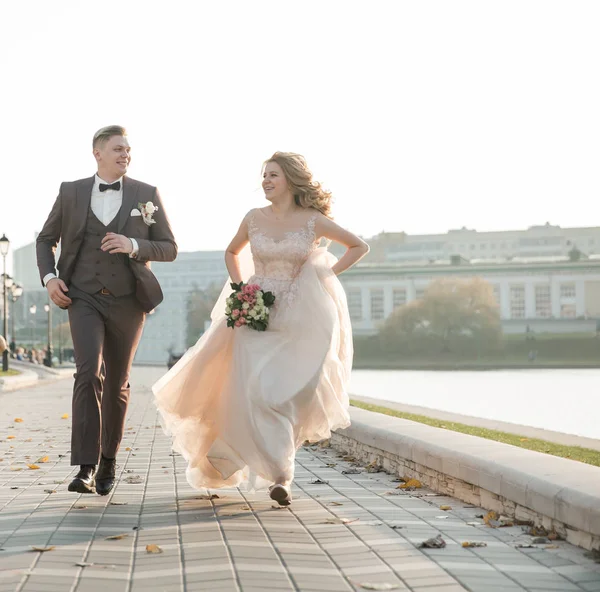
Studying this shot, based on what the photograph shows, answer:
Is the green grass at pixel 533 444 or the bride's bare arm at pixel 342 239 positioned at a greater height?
the bride's bare arm at pixel 342 239

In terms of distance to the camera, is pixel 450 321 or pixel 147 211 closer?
pixel 147 211

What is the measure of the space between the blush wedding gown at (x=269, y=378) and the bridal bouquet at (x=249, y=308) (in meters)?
0.07

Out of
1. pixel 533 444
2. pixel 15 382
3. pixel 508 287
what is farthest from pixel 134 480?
pixel 508 287

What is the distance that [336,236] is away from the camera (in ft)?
23.5

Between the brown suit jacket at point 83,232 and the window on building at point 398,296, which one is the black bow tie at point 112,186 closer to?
the brown suit jacket at point 83,232

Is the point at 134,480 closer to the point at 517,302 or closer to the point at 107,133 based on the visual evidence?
the point at 107,133

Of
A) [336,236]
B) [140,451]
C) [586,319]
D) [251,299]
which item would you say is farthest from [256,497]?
[586,319]

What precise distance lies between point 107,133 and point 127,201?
43 cm

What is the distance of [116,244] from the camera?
6.65 metres

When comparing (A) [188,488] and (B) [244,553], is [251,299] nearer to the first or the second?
(A) [188,488]

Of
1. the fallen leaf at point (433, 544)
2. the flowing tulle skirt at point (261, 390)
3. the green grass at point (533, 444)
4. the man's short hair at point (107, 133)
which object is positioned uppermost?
the man's short hair at point (107, 133)

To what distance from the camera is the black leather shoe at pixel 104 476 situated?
6.93 meters

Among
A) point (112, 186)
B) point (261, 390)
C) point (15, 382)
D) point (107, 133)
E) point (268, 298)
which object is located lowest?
point (15, 382)

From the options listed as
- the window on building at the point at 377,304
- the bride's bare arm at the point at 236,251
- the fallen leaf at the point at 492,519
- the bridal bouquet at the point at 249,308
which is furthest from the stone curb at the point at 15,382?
the window on building at the point at 377,304
